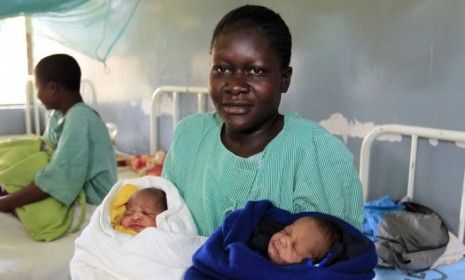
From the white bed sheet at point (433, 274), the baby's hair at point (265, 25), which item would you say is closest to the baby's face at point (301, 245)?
the baby's hair at point (265, 25)

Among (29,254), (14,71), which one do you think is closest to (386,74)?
(29,254)

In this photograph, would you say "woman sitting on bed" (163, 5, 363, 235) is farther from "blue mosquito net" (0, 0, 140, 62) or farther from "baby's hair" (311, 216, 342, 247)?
"blue mosquito net" (0, 0, 140, 62)

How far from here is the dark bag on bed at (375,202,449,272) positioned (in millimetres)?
1485

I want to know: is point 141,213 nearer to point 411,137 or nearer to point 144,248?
point 144,248

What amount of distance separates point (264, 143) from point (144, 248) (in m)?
0.36

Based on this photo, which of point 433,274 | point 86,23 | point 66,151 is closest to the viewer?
point 433,274

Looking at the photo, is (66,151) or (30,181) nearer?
(66,151)

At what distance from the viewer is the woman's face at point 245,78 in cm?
92

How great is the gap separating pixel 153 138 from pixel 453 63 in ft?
6.02

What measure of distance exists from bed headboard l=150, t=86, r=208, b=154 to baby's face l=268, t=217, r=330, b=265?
163 cm

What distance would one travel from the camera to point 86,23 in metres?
2.19

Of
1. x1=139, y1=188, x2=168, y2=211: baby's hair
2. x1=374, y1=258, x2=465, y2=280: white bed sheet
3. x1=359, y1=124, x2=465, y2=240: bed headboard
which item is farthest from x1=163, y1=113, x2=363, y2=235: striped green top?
x1=359, y1=124, x2=465, y2=240: bed headboard

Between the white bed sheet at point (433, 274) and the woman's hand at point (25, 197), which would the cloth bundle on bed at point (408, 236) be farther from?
the woman's hand at point (25, 197)

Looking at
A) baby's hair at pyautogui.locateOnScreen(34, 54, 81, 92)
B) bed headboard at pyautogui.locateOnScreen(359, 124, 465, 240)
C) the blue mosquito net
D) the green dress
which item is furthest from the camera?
the blue mosquito net
